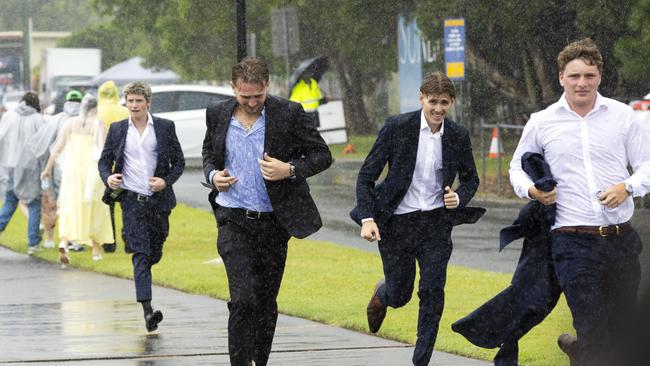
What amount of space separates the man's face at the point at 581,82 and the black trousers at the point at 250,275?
1760 millimetres

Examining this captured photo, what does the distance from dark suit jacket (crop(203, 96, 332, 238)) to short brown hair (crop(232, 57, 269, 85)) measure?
0.26 m

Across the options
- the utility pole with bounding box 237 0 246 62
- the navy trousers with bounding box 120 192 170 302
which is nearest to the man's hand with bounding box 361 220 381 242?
the navy trousers with bounding box 120 192 170 302

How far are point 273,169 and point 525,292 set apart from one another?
4.64ft

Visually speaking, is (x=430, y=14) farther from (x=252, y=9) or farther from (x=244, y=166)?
(x=244, y=166)

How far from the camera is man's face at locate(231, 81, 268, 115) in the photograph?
804 cm

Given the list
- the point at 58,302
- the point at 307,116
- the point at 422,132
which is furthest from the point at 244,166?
the point at 58,302

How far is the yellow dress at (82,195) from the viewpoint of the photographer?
53.0ft

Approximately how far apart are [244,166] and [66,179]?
832 centimetres

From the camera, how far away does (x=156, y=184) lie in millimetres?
11188

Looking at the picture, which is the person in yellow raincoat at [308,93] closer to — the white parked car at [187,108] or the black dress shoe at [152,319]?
the white parked car at [187,108]

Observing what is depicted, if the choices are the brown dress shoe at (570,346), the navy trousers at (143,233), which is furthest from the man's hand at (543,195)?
the navy trousers at (143,233)

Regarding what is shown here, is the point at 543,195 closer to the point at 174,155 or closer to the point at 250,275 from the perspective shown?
the point at 250,275

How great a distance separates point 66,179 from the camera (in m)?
16.3

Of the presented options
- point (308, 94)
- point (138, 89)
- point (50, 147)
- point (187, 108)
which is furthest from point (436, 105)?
point (308, 94)
